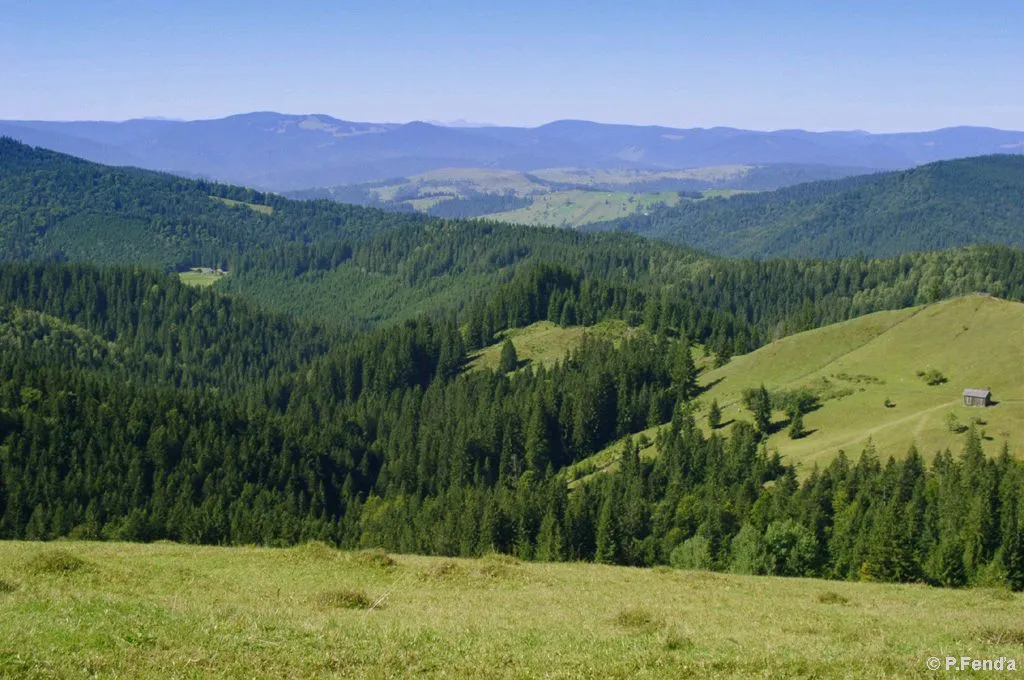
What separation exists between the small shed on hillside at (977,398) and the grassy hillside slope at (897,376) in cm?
121

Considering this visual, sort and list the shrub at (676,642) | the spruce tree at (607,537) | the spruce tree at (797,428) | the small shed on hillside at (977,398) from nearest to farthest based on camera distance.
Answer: the shrub at (676,642)
the spruce tree at (607,537)
the small shed on hillside at (977,398)
the spruce tree at (797,428)

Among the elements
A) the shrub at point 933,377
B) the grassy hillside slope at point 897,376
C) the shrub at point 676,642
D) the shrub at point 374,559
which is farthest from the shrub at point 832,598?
the shrub at point 933,377

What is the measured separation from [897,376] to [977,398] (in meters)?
27.1

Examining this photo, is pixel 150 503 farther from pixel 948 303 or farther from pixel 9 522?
pixel 948 303

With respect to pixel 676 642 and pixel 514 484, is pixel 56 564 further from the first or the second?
pixel 514 484

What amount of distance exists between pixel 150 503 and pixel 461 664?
105m

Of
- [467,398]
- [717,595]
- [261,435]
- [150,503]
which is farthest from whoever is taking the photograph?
[467,398]

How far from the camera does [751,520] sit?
92938 mm

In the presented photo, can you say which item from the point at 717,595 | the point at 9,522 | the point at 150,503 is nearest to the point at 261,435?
the point at 150,503

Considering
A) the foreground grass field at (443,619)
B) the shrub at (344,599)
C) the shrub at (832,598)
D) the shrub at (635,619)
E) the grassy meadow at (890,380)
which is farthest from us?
the grassy meadow at (890,380)

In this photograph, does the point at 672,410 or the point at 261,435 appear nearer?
the point at 261,435

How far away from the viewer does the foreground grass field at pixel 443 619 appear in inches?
1012

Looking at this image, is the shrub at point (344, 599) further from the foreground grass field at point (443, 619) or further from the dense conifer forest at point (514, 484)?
the dense conifer forest at point (514, 484)

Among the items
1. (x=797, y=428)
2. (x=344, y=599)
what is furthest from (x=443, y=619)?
(x=797, y=428)
